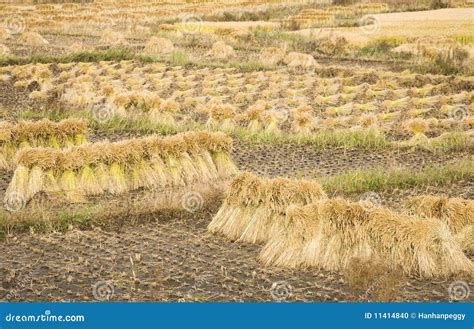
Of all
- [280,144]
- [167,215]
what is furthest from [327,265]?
[280,144]

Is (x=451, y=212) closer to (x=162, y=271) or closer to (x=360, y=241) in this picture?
(x=360, y=241)

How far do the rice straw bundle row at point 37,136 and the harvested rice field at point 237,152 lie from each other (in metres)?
0.02

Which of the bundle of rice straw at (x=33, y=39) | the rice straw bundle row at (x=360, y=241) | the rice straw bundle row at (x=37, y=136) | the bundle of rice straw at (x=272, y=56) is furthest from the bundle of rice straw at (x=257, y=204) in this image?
the bundle of rice straw at (x=33, y=39)

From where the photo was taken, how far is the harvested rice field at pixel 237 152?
5.64 metres

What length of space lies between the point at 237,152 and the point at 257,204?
2.69 meters

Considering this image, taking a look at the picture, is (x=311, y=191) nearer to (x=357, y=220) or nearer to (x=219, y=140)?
(x=357, y=220)

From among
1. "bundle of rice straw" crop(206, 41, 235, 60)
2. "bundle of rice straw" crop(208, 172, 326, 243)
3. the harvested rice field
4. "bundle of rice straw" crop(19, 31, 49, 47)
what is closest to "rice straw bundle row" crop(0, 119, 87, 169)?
the harvested rice field

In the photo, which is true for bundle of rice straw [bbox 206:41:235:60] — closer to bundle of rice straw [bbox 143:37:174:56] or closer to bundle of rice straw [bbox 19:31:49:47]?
bundle of rice straw [bbox 143:37:174:56]

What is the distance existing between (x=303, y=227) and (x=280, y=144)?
361 centimetres

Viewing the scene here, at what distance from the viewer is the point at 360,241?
5.76 meters

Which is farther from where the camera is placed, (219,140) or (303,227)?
(219,140)

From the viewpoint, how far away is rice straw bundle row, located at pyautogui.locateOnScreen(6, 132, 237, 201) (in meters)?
7.33

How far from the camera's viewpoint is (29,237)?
647 centimetres

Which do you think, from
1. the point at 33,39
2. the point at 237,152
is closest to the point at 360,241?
the point at 237,152
